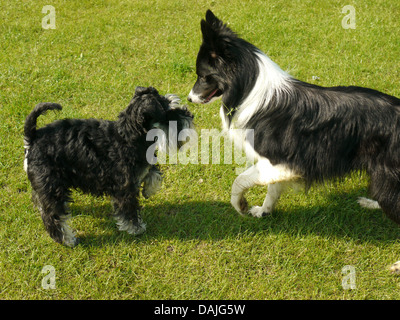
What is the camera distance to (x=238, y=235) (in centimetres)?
353

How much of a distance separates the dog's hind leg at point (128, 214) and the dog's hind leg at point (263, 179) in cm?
97

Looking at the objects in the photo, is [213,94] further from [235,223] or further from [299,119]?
[235,223]

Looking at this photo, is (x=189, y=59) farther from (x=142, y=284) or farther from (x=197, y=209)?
(x=142, y=284)

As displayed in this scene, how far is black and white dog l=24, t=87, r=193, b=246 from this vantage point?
2859 mm

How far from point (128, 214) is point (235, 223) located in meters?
1.13

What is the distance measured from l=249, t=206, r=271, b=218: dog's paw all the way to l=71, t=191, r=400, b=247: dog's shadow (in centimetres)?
4

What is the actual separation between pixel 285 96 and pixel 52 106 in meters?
1.94

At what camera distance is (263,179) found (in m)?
3.11

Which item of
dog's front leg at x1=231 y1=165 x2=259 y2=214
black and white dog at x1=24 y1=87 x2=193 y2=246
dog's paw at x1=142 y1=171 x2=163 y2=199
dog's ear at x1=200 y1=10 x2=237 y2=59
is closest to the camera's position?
dog's ear at x1=200 y1=10 x2=237 y2=59

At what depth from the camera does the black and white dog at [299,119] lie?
2773 mm

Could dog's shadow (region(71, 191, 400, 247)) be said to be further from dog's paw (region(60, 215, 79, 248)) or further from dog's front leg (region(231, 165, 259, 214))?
dog's front leg (region(231, 165, 259, 214))

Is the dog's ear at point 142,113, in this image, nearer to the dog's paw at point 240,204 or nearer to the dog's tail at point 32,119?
the dog's tail at point 32,119

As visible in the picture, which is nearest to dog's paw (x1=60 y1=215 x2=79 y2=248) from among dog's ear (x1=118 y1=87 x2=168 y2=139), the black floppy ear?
dog's ear (x1=118 y1=87 x2=168 y2=139)

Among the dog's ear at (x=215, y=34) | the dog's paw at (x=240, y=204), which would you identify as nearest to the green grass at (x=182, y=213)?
the dog's paw at (x=240, y=204)
